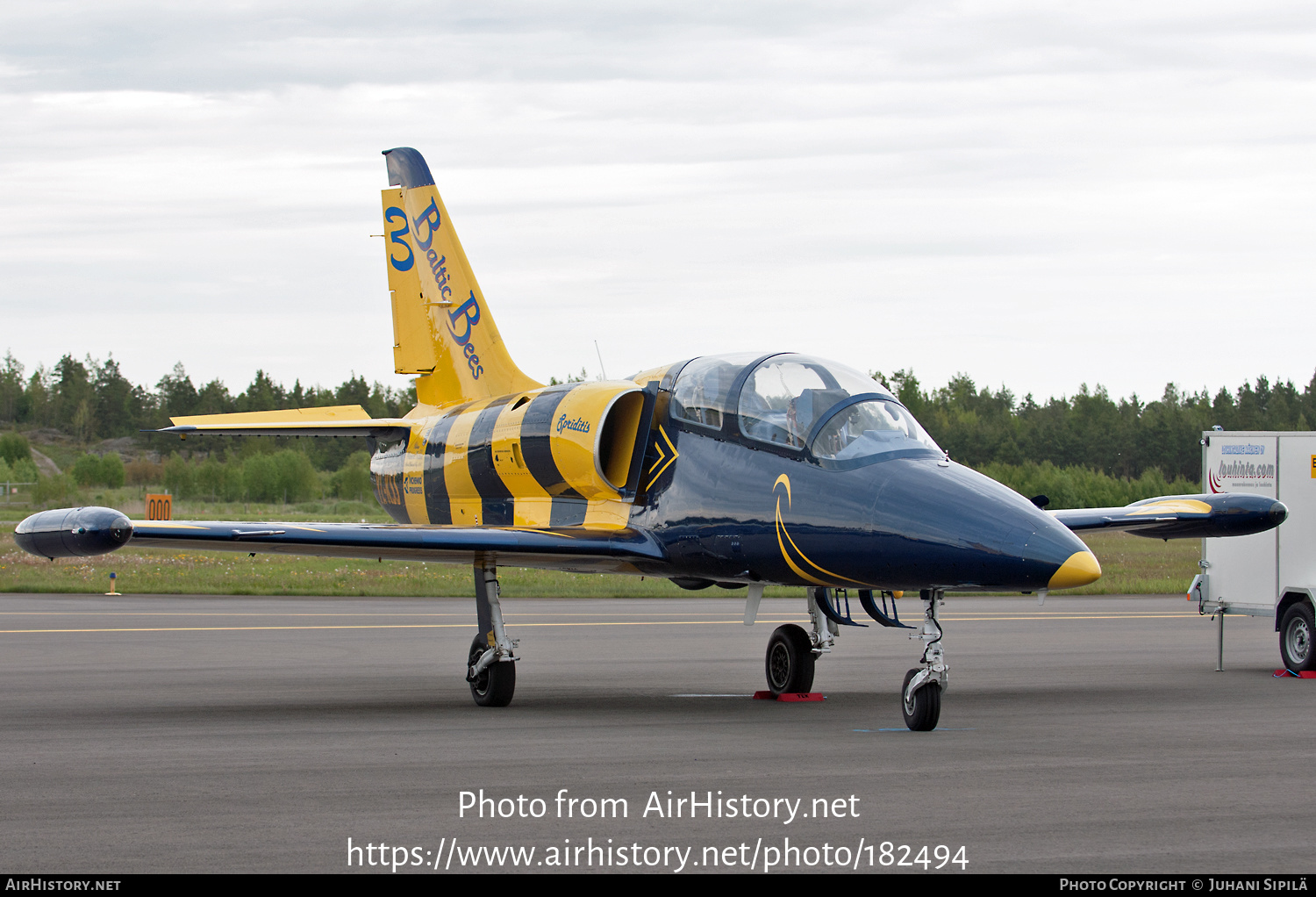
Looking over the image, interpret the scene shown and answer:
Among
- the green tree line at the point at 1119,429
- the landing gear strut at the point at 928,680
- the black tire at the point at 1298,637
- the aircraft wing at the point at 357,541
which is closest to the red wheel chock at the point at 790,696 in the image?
the aircraft wing at the point at 357,541

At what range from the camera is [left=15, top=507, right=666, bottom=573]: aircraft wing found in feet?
36.6

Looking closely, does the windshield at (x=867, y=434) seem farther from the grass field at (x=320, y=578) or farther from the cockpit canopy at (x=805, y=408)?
the grass field at (x=320, y=578)

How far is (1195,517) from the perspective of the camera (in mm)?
14023

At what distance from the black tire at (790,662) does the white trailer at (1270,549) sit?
5843mm

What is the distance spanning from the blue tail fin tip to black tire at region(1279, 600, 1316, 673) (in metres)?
12.0

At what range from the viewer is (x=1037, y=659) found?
688 inches

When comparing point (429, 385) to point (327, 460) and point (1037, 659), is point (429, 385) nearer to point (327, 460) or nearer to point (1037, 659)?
point (1037, 659)

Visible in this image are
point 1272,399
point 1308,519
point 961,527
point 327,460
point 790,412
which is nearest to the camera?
point 961,527

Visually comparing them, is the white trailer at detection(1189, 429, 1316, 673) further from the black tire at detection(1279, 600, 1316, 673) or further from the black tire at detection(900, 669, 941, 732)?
the black tire at detection(900, 669, 941, 732)

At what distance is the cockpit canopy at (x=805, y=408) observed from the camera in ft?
36.8

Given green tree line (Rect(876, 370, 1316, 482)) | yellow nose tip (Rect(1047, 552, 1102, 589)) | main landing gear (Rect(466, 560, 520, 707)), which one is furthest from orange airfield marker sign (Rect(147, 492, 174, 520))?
green tree line (Rect(876, 370, 1316, 482))

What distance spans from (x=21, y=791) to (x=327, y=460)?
360ft
